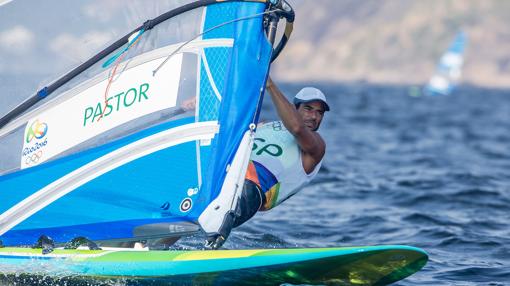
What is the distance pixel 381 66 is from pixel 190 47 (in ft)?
528

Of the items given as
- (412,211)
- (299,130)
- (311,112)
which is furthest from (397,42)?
(299,130)

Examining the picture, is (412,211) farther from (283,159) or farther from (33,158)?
(33,158)

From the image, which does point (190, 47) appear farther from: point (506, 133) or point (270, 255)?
point (506, 133)

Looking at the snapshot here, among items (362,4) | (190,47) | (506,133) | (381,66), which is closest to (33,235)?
(190,47)

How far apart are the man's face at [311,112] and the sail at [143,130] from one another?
2.23 feet

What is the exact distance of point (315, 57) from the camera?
560 ft

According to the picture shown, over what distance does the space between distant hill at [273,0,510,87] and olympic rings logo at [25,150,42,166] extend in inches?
6046

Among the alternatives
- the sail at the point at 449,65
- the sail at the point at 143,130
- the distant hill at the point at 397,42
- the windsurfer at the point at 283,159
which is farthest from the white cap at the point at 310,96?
the distant hill at the point at 397,42

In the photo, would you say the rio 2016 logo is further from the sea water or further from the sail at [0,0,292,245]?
the sea water

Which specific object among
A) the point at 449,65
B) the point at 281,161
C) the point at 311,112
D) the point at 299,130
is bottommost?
the point at 281,161

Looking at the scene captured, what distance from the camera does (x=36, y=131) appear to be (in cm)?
641

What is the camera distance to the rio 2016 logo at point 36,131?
21.0ft

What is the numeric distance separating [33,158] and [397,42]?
536 ft

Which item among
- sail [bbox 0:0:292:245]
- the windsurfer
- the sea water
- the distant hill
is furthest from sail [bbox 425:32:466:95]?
the distant hill
